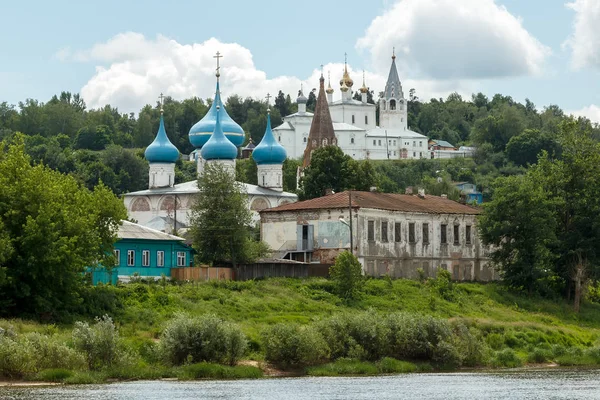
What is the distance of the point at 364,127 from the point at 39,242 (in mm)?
125407

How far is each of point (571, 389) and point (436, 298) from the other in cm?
1925

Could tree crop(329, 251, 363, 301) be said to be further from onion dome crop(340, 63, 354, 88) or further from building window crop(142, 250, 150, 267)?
onion dome crop(340, 63, 354, 88)

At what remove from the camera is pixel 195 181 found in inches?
3538

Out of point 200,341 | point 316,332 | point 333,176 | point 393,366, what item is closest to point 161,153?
point 333,176

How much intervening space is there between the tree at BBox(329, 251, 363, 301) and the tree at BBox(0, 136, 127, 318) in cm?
1200

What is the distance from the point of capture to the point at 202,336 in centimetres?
4400

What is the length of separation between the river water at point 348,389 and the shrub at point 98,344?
1496mm

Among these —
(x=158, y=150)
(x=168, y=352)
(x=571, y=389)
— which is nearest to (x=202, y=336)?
(x=168, y=352)

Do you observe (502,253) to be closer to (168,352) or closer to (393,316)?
(393,316)

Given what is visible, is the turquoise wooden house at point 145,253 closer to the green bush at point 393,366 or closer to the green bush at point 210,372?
the green bush at point 393,366

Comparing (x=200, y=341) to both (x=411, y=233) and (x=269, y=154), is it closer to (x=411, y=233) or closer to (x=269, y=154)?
(x=411, y=233)

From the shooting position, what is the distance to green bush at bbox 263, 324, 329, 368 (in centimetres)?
4550

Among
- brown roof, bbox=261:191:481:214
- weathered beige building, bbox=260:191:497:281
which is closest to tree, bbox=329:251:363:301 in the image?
weathered beige building, bbox=260:191:497:281

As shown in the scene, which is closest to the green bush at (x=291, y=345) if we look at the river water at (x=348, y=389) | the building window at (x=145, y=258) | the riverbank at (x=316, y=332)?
the riverbank at (x=316, y=332)
